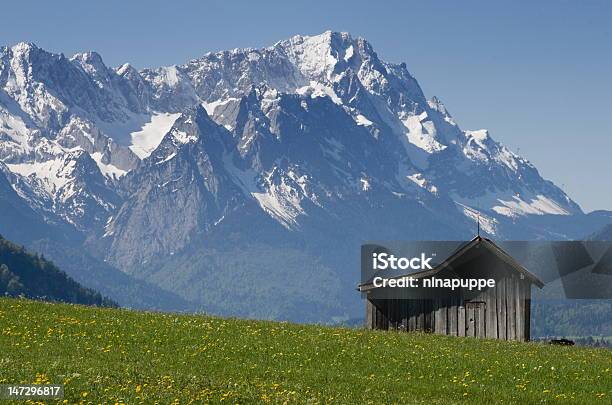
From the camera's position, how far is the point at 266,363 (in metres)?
41.8

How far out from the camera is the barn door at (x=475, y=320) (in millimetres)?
68062

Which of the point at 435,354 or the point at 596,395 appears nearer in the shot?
the point at 596,395

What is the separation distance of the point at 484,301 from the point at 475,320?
4.45 feet

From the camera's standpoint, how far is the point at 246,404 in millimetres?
31156

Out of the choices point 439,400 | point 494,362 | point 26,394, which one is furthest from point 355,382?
Result: point 26,394

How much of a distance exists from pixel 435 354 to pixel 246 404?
16.6 metres

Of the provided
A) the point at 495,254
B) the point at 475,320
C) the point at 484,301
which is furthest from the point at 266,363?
the point at 484,301

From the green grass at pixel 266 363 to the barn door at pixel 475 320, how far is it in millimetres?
12724

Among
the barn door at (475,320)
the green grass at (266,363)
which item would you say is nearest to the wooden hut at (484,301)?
the barn door at (475,320)

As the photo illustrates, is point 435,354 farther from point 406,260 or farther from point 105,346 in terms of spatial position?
point 406,260

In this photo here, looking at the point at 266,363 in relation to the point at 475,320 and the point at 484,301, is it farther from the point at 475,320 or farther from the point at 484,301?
the point at 484,301

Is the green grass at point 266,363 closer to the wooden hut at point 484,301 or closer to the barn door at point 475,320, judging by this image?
the wooden hut at point 484,301

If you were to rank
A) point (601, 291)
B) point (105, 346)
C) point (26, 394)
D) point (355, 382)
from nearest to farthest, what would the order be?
point (26, 394) → point (355, 382) → point (105, 346) → point (601, 291)

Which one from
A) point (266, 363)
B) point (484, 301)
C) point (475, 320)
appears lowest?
point (266, 363)
